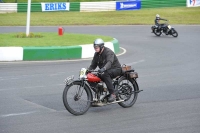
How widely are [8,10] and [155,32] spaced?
18366mm

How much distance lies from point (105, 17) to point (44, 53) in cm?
2275

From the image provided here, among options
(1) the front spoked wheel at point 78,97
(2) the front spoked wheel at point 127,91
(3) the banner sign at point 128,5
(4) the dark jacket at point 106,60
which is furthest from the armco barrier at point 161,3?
(1) the front spoked wheel at point 78,97

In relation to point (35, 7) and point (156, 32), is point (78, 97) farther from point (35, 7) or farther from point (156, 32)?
point (35, 7)

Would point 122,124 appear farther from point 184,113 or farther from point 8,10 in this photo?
point 8,10

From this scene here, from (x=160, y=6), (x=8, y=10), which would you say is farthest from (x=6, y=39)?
(x=160, y=6)

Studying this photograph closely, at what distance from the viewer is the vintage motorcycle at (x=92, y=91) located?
10000mm

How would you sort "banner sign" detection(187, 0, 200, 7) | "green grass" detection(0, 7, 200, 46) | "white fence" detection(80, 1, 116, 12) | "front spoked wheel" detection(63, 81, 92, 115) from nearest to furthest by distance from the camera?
"front spoked wheel" detection(63, 81, 92, 115), "green grass" detection(0, 7, 200, 46), "white fence" detection(80, 1, 116, 12), "banner sign" detection(187, 0, 200, 7)

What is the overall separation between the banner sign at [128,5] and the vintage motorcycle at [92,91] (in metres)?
33.8

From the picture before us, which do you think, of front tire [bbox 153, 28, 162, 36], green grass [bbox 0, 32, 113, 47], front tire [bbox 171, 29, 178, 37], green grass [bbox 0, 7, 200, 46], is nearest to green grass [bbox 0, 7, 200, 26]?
green grass [bbox 0, 7, 200, 46]

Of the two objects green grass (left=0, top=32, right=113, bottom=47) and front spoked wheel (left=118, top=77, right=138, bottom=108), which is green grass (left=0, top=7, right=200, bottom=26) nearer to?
green grass (left=0, top=32, right=113, bottom=47)

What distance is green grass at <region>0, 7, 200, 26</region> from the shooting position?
36.8 metres

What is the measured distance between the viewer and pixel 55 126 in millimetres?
8961

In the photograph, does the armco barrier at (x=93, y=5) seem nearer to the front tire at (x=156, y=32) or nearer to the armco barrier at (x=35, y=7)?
the armco barrier at (x=35, y=7)

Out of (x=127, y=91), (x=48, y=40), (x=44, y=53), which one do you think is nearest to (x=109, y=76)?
(x=127, y=91)
